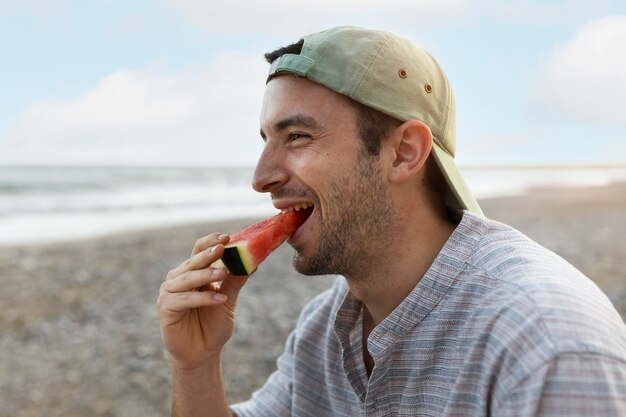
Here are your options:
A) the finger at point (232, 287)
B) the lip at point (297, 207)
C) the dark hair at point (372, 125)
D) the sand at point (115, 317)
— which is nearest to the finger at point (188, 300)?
the finger at point (232, 287)

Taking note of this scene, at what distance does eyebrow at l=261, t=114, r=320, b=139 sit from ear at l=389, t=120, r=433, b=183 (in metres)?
0.32

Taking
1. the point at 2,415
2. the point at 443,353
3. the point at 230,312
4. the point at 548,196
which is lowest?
the point at 2,415

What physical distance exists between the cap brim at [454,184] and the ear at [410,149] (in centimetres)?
9

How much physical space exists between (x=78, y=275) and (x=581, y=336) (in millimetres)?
11058

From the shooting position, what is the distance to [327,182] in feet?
9.29

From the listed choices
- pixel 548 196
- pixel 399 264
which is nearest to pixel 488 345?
pixel 399 264

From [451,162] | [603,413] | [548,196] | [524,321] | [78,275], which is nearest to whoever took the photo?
[603,413]

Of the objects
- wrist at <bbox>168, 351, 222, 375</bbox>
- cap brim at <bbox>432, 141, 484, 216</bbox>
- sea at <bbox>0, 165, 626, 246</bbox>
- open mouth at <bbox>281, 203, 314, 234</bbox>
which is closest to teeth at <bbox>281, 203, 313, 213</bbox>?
open mouth at <bbox>281, 203, 314, 234</bbox>

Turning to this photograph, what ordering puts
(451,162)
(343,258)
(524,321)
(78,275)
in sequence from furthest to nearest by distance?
(78,275) < (451,162) < (343,258) < (524,321)

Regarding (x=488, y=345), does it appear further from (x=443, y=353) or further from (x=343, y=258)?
(x=343, y=258)

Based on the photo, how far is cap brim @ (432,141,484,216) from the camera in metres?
2.91

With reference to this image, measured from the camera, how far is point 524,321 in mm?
2137

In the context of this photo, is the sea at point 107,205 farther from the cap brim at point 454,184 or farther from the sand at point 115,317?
the cap brim at point 454,184

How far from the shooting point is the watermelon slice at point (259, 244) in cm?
295
